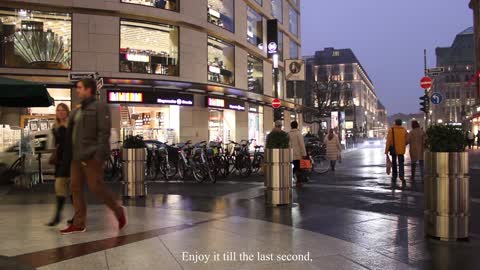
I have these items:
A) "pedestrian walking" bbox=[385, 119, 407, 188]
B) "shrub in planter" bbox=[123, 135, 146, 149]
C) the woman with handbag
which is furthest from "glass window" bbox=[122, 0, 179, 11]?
the woman with handbag

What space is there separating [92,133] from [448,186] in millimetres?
4783

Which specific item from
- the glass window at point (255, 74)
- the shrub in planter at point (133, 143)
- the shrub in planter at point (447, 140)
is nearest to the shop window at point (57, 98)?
the shrub in planter at point (133, 143)

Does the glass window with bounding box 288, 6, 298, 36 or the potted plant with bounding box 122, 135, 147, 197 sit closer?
the potted plant with bounding box 122, 135, 147, 197

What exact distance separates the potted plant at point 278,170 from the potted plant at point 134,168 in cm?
315

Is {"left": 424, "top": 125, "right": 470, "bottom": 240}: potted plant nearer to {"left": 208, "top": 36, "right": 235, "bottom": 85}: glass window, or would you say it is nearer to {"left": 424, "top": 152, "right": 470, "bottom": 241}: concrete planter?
{"left": 424, "top": 152, "right": 470, "bottom": 241}: concrete planter

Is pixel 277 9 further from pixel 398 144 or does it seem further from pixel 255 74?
pixel 398 144

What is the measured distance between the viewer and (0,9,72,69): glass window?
2383 centimetres

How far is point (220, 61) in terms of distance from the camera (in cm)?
3189

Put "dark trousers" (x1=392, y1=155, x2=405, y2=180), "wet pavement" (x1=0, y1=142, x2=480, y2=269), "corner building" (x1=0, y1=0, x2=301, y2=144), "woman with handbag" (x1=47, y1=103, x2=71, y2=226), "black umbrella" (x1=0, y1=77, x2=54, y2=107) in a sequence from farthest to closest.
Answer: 1. "corner building" (x1=0, y1=0, x2=301, y2=144)
2. "dark trousers" (x1=392, y1=155, x2=405, y2=180)
3. "black umbrella" (x1=0, y1=77, x2=54, y2=107)
4. "woman with handbag" (x1=47, y1=103, x2=71, y2=226)
5. "wet pavement" (x1=0, y1=142, x2=480, y2=269)

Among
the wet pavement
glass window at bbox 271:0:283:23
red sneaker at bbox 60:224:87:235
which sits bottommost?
the wet pavement

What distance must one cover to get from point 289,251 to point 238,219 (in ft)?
7.65

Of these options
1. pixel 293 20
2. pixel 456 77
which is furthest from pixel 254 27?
pixel 456 77

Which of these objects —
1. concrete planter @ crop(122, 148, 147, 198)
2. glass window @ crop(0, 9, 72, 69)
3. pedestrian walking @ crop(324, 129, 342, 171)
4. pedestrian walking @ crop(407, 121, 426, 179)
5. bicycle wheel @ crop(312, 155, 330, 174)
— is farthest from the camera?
glass window @ crop(0, 9, 72, 69)

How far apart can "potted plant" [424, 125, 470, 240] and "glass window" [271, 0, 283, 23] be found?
3903 cm
